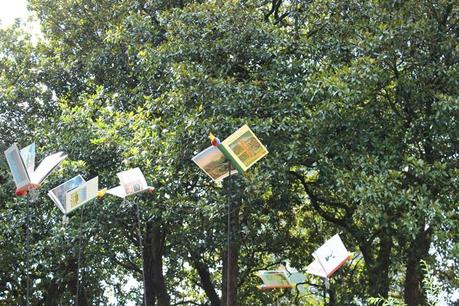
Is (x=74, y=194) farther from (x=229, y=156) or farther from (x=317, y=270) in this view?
(x=317, y=270)

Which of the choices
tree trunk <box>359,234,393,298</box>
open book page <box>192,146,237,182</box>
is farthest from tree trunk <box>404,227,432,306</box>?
open book page <box>192,146,237,182</box>

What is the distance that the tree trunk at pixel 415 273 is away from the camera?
532 cm

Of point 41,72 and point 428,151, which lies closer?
point 428,151

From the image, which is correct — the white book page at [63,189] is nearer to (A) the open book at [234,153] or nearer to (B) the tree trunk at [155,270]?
(A) the open book at [234,153]

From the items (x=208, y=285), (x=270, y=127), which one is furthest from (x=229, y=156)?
(x=208, y=285)

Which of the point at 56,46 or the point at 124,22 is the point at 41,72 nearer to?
the point at 56,46

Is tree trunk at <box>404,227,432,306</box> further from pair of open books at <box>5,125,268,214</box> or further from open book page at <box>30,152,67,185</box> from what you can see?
open book page at <box>30,152,67,185</box>

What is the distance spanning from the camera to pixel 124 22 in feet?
20.1

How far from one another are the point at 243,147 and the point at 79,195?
4.01ft

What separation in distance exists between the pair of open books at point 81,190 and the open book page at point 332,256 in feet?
4.36

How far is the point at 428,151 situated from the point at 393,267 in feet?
6.50

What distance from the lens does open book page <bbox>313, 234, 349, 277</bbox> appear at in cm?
369

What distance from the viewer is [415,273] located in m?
5.81

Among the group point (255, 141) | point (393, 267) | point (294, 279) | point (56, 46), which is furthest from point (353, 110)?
point (56, 46)
